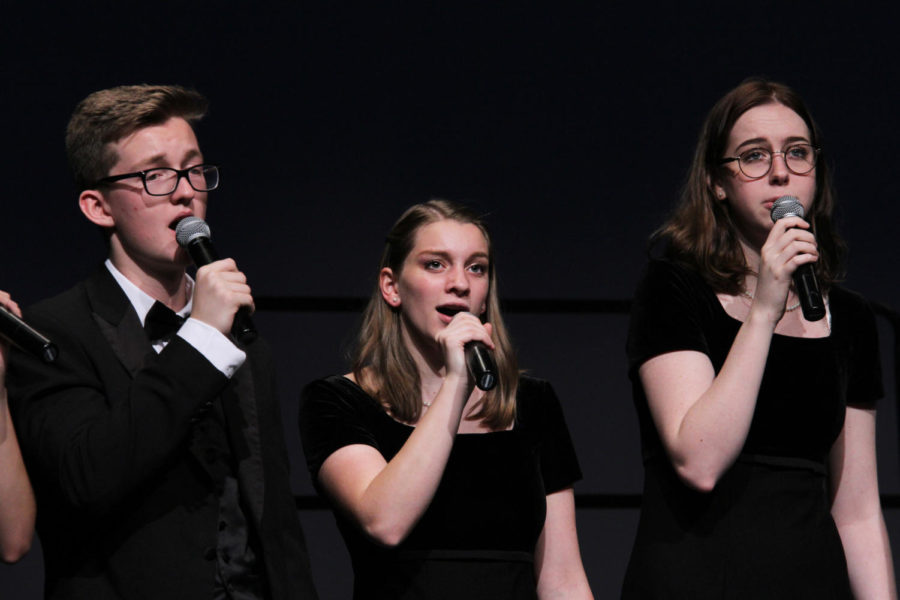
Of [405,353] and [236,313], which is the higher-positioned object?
[236,313]

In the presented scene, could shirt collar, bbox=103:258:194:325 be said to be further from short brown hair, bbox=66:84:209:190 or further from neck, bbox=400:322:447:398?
neck, bbox=400:322:447:398

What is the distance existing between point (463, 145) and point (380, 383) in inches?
56.4

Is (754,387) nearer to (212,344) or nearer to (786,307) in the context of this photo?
(786,307)

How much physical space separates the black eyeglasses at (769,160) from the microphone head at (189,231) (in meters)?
0.91

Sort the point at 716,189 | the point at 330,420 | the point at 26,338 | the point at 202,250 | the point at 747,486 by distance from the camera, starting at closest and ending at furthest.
A: the point at 26,338, the point at 202,250, the point at 747,486, the point at 330,420, the point at 716,189

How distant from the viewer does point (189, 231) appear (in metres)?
1.74

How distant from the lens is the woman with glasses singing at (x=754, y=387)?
1.87m

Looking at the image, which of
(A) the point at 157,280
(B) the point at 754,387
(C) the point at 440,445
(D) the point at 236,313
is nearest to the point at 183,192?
(A) the point at 157,280

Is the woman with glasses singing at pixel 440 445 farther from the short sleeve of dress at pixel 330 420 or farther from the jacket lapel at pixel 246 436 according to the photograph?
the jacket lapel at pixel 246 436

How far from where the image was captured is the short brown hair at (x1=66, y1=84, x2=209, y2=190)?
1825mm

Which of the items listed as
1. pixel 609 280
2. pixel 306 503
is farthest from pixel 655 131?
pixel 306 503

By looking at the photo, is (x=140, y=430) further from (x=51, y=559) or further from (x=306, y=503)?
(x=306, y=503)

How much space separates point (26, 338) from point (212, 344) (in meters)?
0.23

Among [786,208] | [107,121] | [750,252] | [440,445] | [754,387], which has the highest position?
[107,121]
